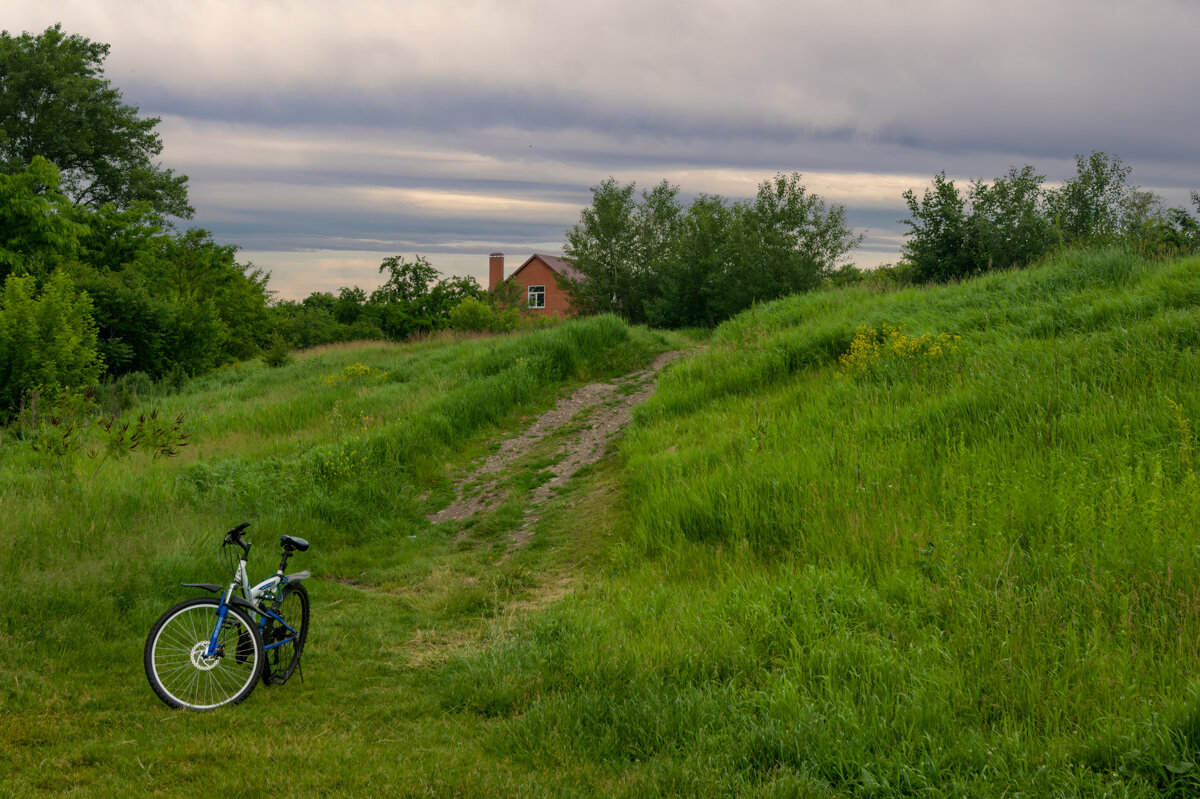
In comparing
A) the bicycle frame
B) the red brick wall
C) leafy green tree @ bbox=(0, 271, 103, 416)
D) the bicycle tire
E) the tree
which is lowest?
the bicycle tire

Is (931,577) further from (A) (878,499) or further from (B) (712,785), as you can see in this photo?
(B) (712,785)

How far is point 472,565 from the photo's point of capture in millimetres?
8828

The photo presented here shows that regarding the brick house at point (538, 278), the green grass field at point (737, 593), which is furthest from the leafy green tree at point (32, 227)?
the brick house at point (538, 278)

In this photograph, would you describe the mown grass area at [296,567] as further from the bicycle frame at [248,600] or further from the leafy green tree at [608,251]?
the leafy green tree at [608,251]

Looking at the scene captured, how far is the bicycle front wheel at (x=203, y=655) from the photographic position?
5.14m

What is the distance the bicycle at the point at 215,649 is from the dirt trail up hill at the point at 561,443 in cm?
421

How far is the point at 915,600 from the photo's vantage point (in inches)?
203

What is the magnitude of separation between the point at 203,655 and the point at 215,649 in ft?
0.28

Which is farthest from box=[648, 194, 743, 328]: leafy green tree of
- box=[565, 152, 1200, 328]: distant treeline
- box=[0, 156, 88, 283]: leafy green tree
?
box=[0, 156, 88, 283]: leafy green tree

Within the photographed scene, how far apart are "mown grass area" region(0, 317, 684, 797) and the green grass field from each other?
0.13 ft

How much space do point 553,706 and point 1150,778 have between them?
3232mm

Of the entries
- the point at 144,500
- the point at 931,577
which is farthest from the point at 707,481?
the point at 144,500

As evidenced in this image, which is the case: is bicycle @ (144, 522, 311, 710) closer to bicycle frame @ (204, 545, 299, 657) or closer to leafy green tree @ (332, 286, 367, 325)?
bicycle frame @ (204, 545, 299, 657)

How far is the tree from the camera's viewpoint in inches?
1492
